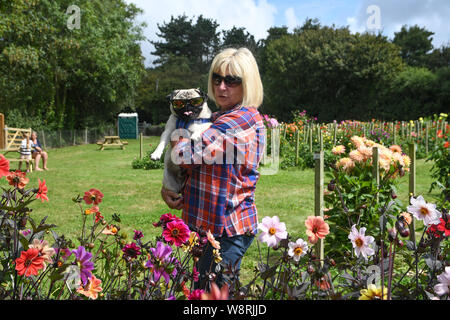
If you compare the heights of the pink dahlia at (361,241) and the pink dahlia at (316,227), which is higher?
the pink dahlia at (316,227)

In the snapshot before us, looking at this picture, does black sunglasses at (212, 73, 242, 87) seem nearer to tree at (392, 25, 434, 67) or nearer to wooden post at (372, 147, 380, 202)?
wooden post at (372, 147, 380, 202)

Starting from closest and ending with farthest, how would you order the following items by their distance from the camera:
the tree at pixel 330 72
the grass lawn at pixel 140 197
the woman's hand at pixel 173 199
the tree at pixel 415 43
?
1. the woman's hand at pixel 173 199
2. the grass lawn at pixel 140 197
3. the tree at pixel 330 72
4. the tree at pixel 415 43

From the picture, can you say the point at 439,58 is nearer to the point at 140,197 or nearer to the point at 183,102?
the point at 140,197

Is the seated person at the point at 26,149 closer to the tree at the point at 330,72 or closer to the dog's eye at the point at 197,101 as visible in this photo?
the dog's eye at the point at 197,101

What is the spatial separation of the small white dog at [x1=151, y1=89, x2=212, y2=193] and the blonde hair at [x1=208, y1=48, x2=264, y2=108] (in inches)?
6.3

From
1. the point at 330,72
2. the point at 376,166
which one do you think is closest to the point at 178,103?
the point at 376,166

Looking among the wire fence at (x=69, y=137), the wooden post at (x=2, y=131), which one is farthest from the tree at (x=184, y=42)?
the wooden post at (x=2, y=131)

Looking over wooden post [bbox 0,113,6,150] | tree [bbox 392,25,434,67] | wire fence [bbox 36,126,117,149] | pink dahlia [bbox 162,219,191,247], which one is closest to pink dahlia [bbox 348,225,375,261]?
pink dahlia [bbox 162,219,191,247]

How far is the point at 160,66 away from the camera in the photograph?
46500 mm

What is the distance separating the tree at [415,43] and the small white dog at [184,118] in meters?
37.8

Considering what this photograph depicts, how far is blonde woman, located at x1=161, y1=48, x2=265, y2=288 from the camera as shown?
1678mm

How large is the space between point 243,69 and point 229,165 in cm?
42

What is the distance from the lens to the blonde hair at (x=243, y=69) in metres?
1.73
